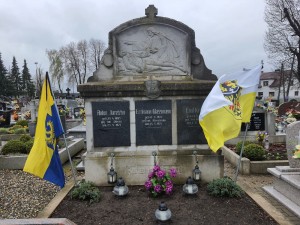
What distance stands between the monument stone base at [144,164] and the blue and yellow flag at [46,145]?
0.87 metres

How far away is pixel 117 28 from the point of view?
6.15 m

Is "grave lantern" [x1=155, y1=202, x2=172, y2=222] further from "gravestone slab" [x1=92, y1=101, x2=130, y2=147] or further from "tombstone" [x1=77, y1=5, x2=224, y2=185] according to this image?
"gravestone slab" [x1=92, y1=101, x2=130, y2=147]

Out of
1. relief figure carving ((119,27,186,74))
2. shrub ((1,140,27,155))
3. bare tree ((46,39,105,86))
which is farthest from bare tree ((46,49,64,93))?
relief figure carving ((119,27,186,74))

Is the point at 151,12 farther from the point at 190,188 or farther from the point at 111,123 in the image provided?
the point at 190,188

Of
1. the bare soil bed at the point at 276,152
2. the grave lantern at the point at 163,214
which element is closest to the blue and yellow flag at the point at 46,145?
the grave lantern at the point at 163,214

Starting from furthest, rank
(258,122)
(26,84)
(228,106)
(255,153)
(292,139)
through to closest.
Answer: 1. (26,84)
2. (258,122)
3. (255,153)
4. (292,139)
5. (228,106)

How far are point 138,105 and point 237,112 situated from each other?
85.8 inches

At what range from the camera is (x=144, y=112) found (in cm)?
615

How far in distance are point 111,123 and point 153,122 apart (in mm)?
972

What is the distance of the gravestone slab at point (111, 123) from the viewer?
610cm

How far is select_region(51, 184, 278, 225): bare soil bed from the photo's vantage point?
4.48 m

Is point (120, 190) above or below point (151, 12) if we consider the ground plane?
below

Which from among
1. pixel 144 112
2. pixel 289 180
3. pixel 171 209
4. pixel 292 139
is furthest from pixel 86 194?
pixel 292 139

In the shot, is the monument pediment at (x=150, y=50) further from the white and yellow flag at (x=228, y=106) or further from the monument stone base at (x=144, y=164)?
the monument stone base at (x=144, y=164)
